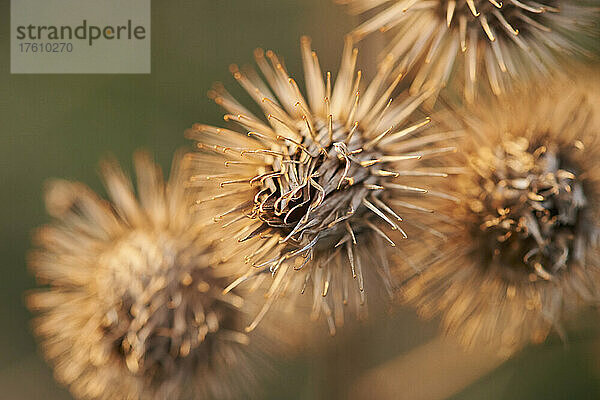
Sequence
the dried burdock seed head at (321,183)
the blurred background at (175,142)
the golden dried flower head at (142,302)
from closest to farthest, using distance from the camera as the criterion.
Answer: the dried burdock seed head at (321,183)
the golden dried flower head at (142,302)
the blurred background at (175,142)

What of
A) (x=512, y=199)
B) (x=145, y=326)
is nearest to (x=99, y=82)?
(x=145, y=326)

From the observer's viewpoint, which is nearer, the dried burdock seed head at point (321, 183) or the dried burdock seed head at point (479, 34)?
the dried burdock seed head at point (321, 183)

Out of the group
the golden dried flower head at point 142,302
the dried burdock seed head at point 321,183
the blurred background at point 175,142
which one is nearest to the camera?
the dried burdock seed head at point 321,183

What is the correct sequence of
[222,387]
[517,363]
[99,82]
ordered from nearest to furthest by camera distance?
[222,387] < [517,363] < [99,82]

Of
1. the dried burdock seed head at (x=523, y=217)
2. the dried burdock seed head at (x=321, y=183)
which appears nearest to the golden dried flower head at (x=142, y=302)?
the dried burdock seed head at (x=321, y=183)

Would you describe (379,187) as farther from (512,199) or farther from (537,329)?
(537,329)

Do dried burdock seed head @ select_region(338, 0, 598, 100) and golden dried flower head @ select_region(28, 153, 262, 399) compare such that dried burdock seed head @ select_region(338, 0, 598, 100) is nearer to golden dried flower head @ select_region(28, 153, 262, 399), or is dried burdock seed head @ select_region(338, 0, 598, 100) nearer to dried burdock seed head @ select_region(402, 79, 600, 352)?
dried burdock seed head @ select_region(402, 79, 600, 352)

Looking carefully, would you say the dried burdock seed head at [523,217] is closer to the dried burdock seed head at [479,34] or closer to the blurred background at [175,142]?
the dried burdock seed head at [479,34]
